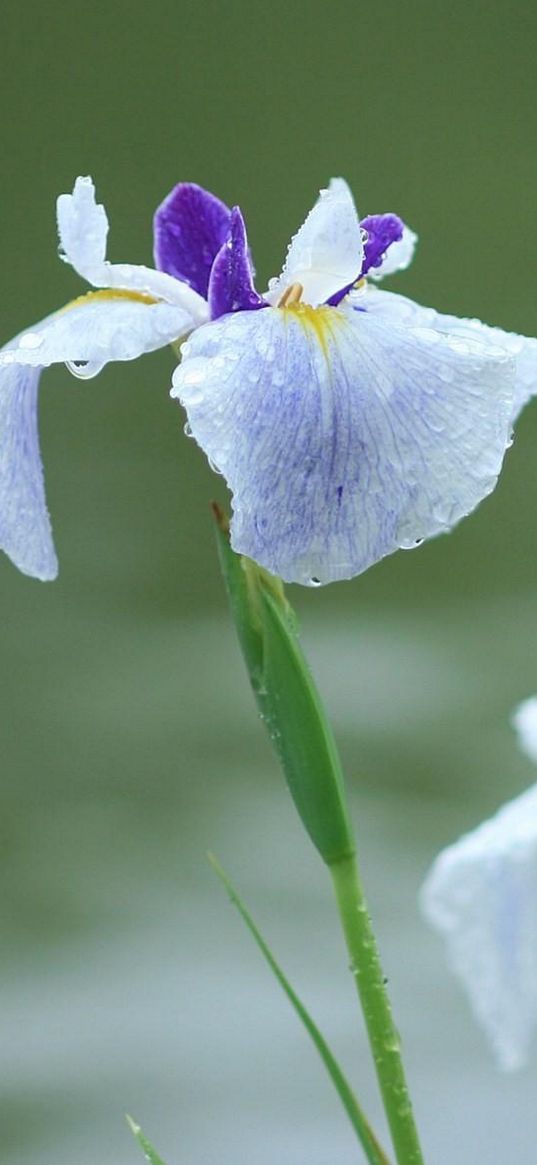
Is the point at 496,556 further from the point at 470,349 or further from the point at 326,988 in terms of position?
the point at 470,349

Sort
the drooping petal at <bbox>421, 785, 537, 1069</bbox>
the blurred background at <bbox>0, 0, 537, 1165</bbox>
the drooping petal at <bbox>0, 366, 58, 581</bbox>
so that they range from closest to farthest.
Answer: the drooping petal at <bbox>421, 785, 537, 1069</bbox>, the drooping petal at <bbox>0, 366, 58, 581</bbox>, the blurred background at <bbox>0, 0, 537, 1165</bbox>

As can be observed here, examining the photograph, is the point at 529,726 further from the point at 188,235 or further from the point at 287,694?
the point at 188,235

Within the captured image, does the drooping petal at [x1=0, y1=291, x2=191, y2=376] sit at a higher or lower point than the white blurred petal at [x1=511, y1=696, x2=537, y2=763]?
higher

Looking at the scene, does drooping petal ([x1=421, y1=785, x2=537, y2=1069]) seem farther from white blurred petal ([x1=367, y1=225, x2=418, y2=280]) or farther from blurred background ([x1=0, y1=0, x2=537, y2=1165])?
blurred background ([x1=0, y1=0, x2=537, y2=1165])

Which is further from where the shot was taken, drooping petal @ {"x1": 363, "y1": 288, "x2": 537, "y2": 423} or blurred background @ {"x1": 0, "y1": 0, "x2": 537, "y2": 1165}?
blurred background @ {"x1": 0, "y1": 0, "x2": 537, "y2": 1165}

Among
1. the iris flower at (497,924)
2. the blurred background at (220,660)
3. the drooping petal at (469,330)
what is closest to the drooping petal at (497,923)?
the iris flower at (497,924)

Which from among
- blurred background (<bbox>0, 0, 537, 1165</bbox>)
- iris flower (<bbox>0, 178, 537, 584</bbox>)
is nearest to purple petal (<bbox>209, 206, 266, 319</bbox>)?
iris flower (<bbox>0, 178, 537, 584</bbox>)

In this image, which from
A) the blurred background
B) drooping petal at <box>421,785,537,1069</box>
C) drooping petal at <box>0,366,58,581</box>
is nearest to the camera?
drooping petal at <box>421,785,537,1069</box>

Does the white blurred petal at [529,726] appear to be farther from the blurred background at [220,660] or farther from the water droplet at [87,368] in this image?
the blurred background at [220,660]
